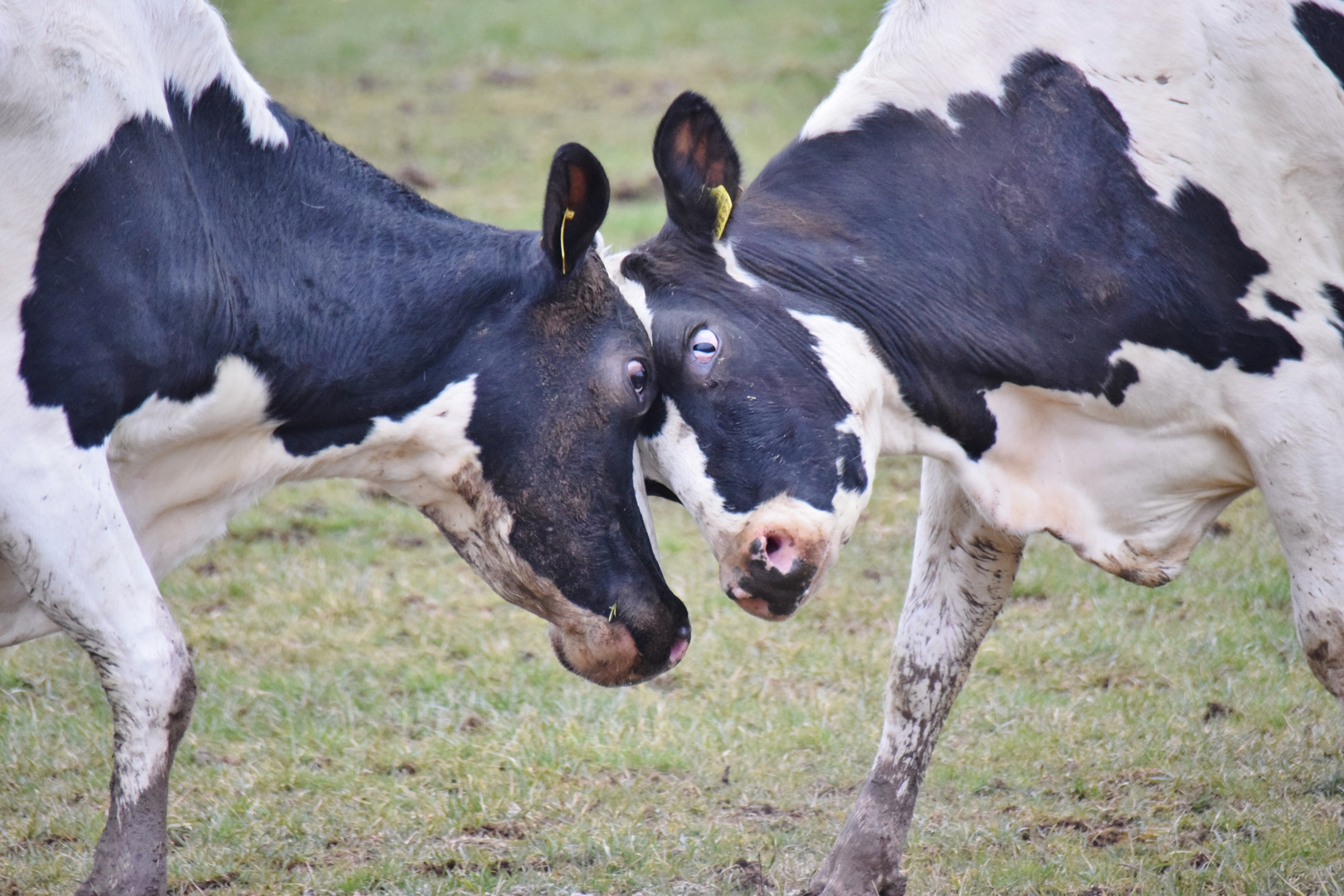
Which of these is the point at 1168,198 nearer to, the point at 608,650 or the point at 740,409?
the point at 740,409

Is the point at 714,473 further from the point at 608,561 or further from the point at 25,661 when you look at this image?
the point at 25,661

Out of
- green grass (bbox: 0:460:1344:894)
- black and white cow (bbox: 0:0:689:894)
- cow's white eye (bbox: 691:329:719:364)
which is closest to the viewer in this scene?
black and white cow (bbox: 0:0:689:894)

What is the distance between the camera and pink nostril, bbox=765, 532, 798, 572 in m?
3.50

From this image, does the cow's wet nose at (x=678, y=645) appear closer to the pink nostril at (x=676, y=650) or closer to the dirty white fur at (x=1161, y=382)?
the pink nostril at (x=676, y=650)

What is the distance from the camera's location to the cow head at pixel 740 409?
354cm

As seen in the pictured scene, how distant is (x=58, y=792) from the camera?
14.3ft

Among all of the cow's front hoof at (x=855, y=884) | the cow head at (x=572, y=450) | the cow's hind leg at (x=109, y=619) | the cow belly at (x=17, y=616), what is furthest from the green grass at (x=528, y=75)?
the cow's hind leg at (x=109, y=619)

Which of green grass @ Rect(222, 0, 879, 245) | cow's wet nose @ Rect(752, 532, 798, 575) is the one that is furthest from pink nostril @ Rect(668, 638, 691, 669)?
green grass @ Rect(222, 0, 879, 245)

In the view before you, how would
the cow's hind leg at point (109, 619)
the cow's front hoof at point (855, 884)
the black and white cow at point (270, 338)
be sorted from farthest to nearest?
1. the cow's front hoof at point (855, 884)
2. the black and white cow at point (270, 338)
3. the cow's hind leg at point (109, 619)

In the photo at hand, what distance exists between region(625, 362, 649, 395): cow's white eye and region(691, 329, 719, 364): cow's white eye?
125 mm

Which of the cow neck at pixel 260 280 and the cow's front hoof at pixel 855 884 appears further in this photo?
the cow's front hoof at pixel 855 884

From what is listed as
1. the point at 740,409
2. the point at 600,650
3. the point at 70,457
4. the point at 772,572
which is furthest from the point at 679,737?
the point at 70,457

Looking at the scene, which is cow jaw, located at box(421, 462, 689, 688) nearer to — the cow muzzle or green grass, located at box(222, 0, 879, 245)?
the cow muzzle

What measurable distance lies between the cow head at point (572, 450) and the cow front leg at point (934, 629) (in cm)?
72
